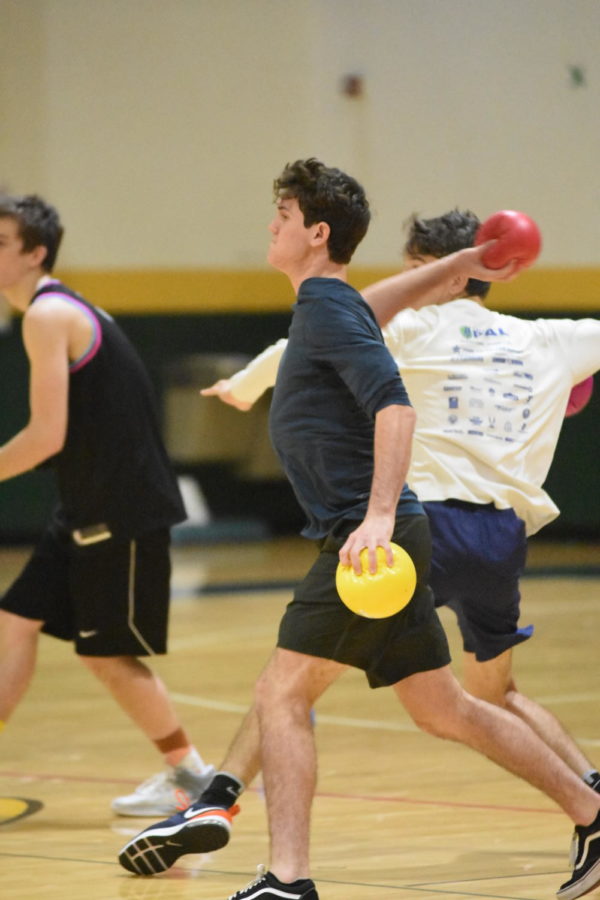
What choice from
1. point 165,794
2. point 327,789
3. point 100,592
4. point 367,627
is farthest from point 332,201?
point 327,789

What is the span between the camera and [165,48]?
12.8 m

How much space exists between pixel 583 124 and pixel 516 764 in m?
9.21

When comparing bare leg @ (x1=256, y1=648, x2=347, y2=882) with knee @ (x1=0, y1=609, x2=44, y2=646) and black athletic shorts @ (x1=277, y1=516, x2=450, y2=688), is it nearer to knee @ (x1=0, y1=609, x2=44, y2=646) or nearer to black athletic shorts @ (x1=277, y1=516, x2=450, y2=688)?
black athletic shorts @ (x1=277, y1=516, x2=450, y2=688)

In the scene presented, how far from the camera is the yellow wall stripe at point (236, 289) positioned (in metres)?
12.2

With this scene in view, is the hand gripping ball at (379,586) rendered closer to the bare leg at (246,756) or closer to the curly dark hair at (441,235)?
the bare leg at (246,756)

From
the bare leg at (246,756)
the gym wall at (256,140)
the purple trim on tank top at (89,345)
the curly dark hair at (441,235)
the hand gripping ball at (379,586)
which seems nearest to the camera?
the hand gripping ball at (379,586)

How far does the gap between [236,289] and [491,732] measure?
9.95 m

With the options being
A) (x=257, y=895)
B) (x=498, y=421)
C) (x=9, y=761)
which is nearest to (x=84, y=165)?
(x=9, y=761)

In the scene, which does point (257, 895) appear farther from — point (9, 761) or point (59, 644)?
point (59, 644)

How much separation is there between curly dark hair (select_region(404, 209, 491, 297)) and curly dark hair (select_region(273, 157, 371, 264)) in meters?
0.73

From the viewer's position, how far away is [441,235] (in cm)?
426

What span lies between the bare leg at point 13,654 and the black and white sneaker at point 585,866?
1.83 metres

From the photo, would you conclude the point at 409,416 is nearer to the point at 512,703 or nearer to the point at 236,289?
the point at 512,703

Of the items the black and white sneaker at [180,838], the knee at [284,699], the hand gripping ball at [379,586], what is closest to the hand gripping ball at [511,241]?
the hand gripping ball at [379,586]
